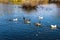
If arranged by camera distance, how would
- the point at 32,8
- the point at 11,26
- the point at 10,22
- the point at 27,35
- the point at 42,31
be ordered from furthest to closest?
1. the point at 32,8
2. the point at 10,22
3. the point at 11,26
4. the point at 42,31
5. the point at 27,35

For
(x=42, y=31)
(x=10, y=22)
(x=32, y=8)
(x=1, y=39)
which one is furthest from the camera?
(x=32, y=8)

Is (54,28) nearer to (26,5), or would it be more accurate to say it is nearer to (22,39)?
(22,39)

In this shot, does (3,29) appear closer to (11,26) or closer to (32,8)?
(11,26)

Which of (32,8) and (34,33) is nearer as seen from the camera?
(34,33)

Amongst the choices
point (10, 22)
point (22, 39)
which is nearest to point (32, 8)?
point (10, 22)

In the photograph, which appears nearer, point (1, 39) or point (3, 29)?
point (1, 39)

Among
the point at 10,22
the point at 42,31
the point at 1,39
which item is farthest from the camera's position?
the point at 10,22

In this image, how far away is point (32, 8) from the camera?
62.1 meters

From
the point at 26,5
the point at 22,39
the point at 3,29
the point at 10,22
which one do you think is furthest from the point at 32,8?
the point at 22,39

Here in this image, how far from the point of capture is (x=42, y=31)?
34.6 metres

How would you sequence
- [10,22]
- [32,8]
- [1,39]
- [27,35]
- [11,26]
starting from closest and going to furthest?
[1,39], [27,35], [11,26], [10,22], [32,8]

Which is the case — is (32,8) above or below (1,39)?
below

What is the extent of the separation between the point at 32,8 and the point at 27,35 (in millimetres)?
30255

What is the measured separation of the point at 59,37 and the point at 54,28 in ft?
15.1
